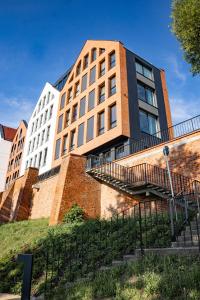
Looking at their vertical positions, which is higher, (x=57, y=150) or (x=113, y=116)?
(x=113, y=116)

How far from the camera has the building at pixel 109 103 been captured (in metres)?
22.6

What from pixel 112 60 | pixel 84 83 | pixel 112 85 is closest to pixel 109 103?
pixel 112 85

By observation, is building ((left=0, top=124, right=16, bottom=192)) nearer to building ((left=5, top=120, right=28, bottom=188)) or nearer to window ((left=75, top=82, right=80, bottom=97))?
building ((left=5, top=120, right=28, bottom=188))

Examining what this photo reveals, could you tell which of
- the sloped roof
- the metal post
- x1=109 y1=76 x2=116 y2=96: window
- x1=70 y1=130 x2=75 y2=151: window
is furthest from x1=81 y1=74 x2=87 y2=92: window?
the sloped roof

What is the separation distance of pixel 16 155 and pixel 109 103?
27493 millimetres

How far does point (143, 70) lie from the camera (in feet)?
92.8

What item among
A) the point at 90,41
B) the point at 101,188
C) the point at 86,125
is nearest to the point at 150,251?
the point at 101,188

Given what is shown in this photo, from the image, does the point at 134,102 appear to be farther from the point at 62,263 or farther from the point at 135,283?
the point at 135,283

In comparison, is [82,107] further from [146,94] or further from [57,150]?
[146,94]

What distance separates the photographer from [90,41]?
31.5 meters

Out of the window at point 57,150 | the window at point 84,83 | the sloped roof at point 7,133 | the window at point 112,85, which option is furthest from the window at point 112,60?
the sloped roof at point 7,133

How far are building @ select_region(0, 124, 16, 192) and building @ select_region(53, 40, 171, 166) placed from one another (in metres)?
22.2

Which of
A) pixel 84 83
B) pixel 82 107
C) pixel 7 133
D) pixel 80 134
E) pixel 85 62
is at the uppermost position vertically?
pixel 7 133

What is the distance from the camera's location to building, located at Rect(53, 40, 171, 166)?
2264 centimetres
